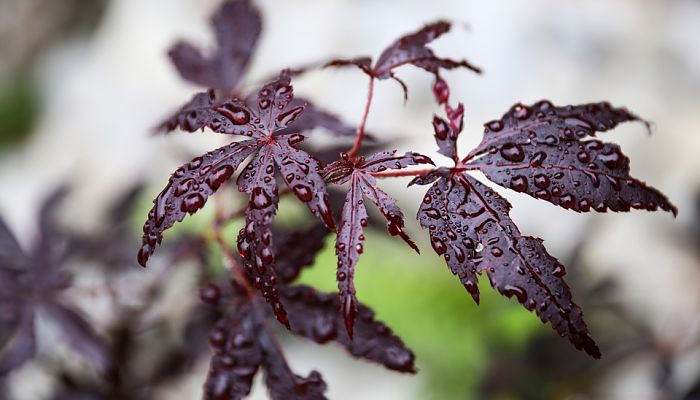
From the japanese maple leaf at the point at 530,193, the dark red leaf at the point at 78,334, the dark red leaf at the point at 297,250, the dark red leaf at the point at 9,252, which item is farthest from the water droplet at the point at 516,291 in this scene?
the dark red leaf at the point at 9,252

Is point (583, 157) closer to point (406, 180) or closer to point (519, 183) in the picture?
point (519, 183)

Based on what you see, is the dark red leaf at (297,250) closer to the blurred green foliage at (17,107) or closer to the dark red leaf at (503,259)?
the dark red leaf at (503,259)

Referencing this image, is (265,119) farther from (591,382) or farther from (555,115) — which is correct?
(591,382)

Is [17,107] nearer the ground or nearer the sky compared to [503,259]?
nearer the sky

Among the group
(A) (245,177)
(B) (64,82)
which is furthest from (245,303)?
(B) (64,82)

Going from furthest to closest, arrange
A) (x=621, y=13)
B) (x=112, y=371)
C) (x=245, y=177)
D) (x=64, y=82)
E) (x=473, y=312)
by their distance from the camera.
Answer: (x=64, y=82) → (x=621, y=13) → (x=473, y=312) → (x=112, y=371) → (x=245, y=177)

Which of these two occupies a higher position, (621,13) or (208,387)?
(621,13)

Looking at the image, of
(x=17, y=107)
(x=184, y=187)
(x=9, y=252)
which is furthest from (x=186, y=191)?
(x=17, y=107)
